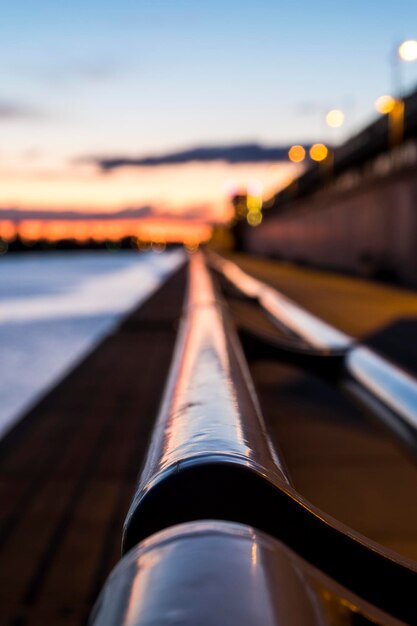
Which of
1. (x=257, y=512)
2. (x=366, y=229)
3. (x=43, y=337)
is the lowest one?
(x=43, y=337)

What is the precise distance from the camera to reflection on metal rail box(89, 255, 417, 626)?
631 millimetres

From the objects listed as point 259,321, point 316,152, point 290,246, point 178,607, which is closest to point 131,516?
point 178,607

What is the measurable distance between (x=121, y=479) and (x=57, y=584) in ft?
3.60

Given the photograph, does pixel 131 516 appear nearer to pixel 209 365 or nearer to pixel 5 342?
pixel 209 365

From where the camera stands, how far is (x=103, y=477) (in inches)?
148

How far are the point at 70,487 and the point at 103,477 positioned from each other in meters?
0.21

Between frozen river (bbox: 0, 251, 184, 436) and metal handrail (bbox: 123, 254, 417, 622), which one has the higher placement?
metal handrail (bbox: 123, 254, 417, 622)

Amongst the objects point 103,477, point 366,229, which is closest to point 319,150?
point 366,229

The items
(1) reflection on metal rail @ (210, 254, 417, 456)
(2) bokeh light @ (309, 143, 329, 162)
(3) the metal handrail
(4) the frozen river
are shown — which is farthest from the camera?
(2) bokeh light @ (309, 143, 329, 162)

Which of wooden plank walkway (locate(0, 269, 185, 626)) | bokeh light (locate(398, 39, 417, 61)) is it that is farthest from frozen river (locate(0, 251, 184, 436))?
bokeh light (locate(398, 39, 417, 61))

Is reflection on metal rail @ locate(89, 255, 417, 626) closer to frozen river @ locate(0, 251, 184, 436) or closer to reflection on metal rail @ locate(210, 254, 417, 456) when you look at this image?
reflection on metal rail @ locate(210, 254, 417, 456)

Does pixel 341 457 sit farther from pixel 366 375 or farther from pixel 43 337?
pixel 43 337

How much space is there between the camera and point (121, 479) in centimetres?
371

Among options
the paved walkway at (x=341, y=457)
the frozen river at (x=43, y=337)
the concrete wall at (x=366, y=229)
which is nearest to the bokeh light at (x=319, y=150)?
the concrete wall at (x=366, y=229)
